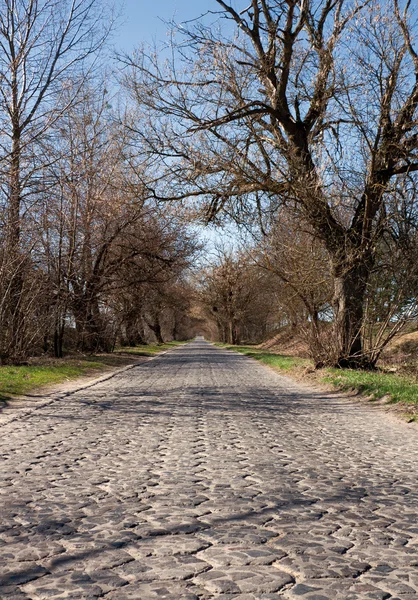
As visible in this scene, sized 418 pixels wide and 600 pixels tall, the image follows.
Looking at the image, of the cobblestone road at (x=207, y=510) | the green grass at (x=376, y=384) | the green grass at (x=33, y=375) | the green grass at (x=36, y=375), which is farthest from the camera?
the green grass at (x=33, y=375)

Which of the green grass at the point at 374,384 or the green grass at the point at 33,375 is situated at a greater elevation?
the green grass at the point at 33,375

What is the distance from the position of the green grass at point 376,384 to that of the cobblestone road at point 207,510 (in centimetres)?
226

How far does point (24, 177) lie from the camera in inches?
521

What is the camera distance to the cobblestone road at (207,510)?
10.6 ft

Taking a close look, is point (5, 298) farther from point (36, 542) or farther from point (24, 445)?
point (36, 542)

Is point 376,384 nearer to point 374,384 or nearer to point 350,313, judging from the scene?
point 374,384

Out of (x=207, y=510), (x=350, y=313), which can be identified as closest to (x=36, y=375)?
(x=350, y=313)

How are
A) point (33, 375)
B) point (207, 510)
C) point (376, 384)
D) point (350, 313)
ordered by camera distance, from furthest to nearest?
1. point (350, 313)
2. point (33, 375)
3. point (376, 384)
4. point (207, 510)

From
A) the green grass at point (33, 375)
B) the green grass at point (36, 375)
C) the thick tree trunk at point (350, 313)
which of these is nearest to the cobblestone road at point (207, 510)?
the green grass at point (36, 375)

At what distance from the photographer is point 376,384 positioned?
12930 mm

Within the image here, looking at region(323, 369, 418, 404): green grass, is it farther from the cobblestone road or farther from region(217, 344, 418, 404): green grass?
the cobblestone road

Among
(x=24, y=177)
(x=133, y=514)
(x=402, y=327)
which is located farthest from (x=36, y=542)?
(x=402, y=327)

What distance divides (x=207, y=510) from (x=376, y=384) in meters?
9.16

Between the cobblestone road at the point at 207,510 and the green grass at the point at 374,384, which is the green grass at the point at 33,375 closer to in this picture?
the cobblestone road at the point at 207,510
